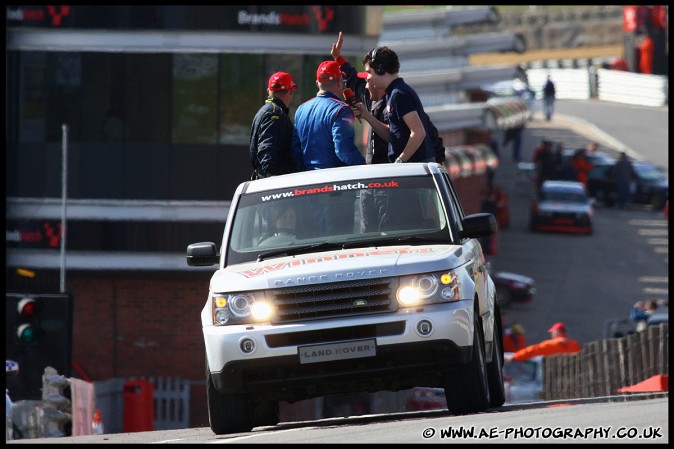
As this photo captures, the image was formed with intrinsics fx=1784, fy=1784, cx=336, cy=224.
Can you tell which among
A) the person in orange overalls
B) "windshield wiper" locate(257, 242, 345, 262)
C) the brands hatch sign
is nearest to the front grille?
"windshield wiper" locate(257, 242, 345, 262)

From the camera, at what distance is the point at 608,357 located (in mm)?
21641

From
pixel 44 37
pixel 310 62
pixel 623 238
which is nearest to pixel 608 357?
pixel 310 62

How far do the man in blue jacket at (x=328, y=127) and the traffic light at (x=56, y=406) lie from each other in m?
6.27

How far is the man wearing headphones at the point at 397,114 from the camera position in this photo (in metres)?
13.1

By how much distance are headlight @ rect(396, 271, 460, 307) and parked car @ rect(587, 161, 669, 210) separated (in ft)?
158

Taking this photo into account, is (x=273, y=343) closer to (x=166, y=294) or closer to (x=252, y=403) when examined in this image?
(x=252, y=403)

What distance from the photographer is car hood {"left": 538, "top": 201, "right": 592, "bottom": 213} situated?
2045 inches

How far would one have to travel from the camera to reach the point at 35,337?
20.4 metres

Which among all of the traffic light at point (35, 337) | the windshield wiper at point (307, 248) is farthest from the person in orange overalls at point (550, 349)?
the windshield wiper at point (307, 248)

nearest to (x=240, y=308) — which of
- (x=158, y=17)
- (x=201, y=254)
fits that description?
(x=201, y=254)

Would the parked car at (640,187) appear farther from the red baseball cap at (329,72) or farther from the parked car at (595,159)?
the red baseball cap at (329,72)

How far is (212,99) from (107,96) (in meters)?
1.98

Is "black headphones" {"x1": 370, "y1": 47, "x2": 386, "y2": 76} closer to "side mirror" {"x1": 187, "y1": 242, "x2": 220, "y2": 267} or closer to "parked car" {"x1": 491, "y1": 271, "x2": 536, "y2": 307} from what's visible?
"side mirror" {"x1": 187, "y1": 242, "x2": 220, "y2": 267}

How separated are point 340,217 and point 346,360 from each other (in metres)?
1.31
